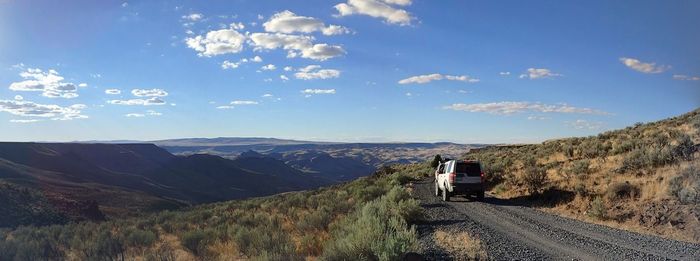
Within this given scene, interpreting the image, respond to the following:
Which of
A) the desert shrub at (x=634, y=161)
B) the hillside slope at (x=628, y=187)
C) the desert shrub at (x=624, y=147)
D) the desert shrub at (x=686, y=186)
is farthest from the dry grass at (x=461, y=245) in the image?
the desert shrub at (x=624, y=147)

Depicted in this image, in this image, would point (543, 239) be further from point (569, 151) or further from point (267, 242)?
point (569, 151)

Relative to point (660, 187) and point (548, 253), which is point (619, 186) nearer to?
point (660, 187)

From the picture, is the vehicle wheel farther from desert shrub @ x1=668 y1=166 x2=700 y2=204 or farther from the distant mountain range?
the distant mountain range

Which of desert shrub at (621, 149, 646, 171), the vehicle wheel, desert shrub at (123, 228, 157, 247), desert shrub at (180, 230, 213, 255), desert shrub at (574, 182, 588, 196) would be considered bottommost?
desert shrub at (123, 228, 157, 247)

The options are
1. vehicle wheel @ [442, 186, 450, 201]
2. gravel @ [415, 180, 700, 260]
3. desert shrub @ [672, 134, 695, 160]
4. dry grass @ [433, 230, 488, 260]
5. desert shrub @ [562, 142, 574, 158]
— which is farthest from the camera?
desert shrub @ [562, 142, 574, 158]

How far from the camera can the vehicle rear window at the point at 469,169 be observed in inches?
902

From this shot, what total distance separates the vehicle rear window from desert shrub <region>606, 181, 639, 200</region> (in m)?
6.45

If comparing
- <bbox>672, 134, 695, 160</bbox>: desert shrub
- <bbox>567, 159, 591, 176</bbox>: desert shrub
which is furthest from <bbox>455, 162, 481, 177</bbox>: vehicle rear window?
<bbox>672, 134, 695, 160</bbox>: desert shrub

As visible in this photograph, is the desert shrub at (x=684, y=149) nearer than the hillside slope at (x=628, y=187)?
No

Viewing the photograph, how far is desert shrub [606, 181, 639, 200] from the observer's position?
16.8m

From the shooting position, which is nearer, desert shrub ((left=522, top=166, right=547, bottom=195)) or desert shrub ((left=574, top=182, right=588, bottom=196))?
desert shrub ((left=574, top=182, right=588, bottom=196))

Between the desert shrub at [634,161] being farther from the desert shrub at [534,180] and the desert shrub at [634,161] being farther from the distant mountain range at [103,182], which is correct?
the distant mountain range at [103,182]

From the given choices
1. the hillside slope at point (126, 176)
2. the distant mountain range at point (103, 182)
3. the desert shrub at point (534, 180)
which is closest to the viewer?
the desert shrub at point (534, 180)

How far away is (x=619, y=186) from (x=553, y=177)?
7212 millimetres
